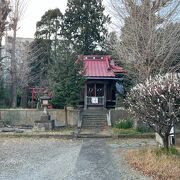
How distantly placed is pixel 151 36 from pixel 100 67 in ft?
35.0

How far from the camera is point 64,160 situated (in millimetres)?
10695

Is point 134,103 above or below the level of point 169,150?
above

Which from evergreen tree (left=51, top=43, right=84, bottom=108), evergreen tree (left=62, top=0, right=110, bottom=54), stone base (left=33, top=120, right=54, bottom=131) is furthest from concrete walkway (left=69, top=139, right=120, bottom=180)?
evergreen tree (left=62, top=0, right=110, bottom=54)

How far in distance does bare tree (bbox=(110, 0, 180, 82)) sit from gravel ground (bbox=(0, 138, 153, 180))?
4520 mm

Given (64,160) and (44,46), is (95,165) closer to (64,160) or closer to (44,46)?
(64,160)

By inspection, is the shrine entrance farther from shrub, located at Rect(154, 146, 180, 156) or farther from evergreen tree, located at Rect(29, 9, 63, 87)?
shrub, located at Rect(154, 146, 180, 156)

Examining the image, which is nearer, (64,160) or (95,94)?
(64,160)

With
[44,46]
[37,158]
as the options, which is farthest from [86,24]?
[37,158]

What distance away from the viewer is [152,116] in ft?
34.4

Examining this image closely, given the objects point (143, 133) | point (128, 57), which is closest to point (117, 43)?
point (128, 57)

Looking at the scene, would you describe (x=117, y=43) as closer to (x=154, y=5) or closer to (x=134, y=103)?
(x=154, y=5)

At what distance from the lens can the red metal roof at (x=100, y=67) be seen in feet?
86.0

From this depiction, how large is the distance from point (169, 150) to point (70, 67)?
11.4 meters

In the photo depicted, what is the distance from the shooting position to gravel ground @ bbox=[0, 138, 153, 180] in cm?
871
